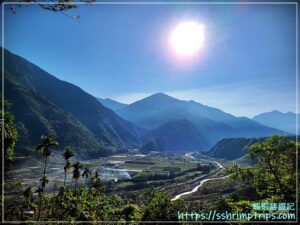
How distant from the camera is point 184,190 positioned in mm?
135500

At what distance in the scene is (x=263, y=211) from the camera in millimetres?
16156

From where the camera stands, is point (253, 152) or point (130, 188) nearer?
point (253, 152)

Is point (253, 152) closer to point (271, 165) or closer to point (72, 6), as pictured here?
point (271, 165)

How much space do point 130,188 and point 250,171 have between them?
129 m

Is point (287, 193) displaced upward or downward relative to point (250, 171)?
downward

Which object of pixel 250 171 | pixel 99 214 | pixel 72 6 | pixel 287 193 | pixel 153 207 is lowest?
pixel 99 214

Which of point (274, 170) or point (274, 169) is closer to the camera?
point (274, 170)

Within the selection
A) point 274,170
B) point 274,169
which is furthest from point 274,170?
point 274,169

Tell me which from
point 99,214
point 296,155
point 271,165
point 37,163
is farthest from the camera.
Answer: point 37,163

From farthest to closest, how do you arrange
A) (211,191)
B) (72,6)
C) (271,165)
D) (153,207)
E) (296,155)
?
1. (211,191)
2. (153,207)
3. (271,165)
4. (296,155)
5. (72,6)

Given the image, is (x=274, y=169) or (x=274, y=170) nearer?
(x=274, y=170)

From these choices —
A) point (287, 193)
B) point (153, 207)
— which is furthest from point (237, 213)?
point (153, 207)

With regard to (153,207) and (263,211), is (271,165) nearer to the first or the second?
(263,211)

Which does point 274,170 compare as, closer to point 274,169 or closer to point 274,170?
point 274,170
